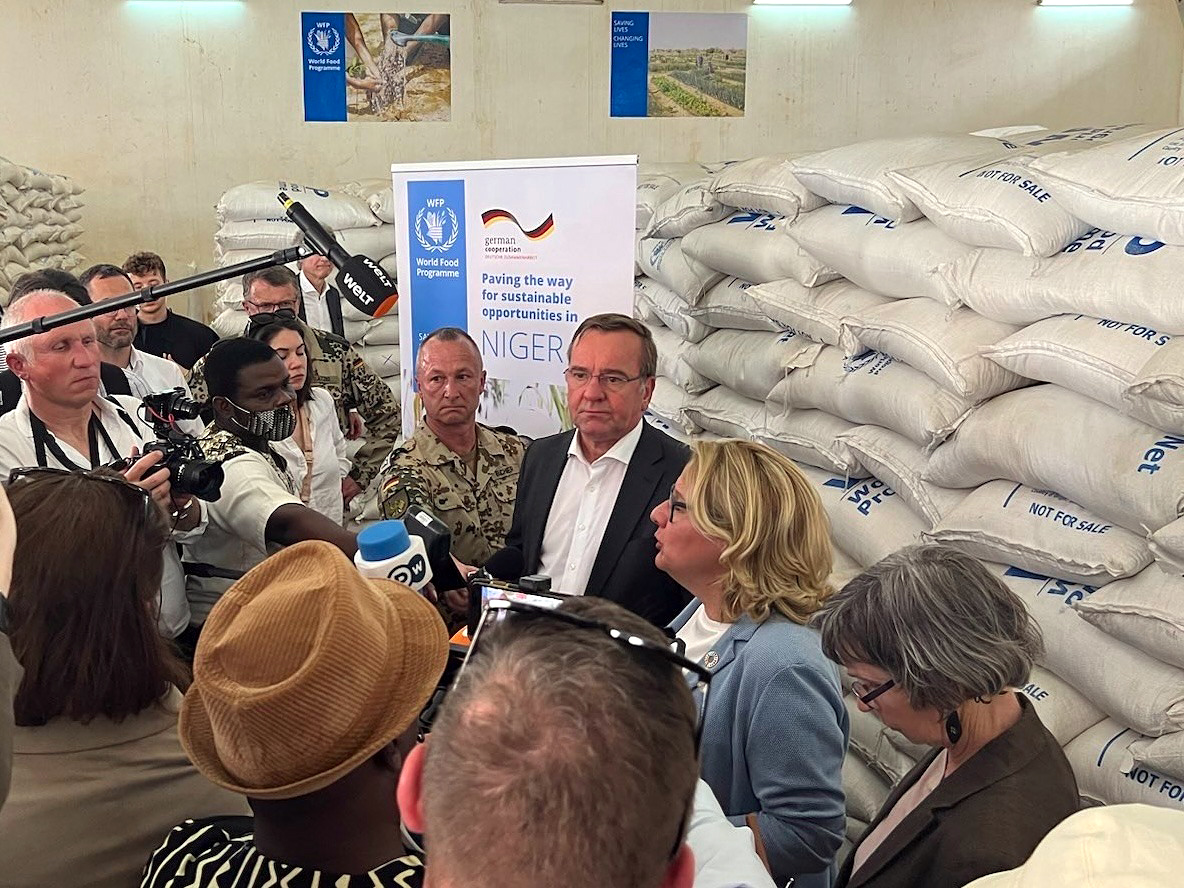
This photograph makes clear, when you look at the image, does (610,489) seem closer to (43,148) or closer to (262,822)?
(262,822)

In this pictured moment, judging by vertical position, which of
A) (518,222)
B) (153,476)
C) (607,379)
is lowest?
(153,476)

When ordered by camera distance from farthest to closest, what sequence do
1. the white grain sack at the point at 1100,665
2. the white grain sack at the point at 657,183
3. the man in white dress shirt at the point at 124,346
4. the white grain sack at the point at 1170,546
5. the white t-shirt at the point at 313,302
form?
the white t-shirt at the point at 313,302, the white grain sack at the point at 657,183, the man in white dress shirt at the point at 124,346, the white grain sack at the point at 1100,665, the white grain sack at the point at 1170,546

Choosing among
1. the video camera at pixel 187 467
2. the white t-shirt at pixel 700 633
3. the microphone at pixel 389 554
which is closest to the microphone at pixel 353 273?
the video camera at pixel 187 467

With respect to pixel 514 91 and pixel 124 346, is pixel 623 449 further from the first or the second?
pixel 514 91

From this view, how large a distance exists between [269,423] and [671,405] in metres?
1.74

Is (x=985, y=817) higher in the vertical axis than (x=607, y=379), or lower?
lower

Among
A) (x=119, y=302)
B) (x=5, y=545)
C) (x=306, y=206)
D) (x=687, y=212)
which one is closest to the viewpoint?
(x=5, y=545)

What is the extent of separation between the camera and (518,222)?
3.14 m

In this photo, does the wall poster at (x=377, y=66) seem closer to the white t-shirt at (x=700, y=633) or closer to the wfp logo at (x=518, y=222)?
the wfp logo at (x=518, y=222)

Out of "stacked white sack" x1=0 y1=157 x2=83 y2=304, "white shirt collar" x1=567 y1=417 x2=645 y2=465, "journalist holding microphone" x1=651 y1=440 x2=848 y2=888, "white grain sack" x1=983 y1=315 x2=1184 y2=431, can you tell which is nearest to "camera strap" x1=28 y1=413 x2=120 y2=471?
"white shirt collar" x1=567 y1=417 x2=645 y2=465

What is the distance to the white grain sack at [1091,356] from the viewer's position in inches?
77.3

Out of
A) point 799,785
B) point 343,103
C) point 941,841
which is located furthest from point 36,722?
point 343,103

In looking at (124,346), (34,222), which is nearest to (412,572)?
(124,346)

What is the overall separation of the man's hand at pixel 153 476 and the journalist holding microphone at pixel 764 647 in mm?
905
